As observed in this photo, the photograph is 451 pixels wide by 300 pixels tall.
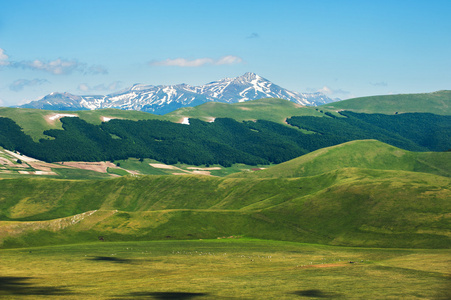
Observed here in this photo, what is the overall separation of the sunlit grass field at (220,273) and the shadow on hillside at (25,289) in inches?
6.1

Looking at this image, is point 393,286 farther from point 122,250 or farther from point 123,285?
point 122,250

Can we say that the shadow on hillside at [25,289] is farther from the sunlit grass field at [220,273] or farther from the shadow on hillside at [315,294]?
the shadow on hillside at [315,294]

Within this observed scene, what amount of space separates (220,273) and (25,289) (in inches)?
1586

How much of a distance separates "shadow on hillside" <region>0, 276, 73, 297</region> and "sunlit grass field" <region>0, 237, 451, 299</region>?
0.51 feet

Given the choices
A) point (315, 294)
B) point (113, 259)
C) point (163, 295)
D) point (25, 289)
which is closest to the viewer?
point (163, 295)

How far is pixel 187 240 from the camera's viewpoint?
193 m

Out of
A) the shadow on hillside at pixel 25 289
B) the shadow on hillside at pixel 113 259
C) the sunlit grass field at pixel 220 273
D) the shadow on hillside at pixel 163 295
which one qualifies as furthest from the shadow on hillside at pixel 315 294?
the shadow on hillside at pixel 113 259

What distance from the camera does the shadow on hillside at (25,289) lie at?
79625 millimetres

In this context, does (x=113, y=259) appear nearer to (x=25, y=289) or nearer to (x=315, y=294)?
(x=25, y=289)

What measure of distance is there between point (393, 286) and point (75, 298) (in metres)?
53.5

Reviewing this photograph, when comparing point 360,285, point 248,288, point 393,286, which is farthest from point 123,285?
point 393,286

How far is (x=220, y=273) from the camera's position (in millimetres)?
106875

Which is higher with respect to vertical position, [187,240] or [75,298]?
[75,298]

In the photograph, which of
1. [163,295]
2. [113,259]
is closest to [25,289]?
[163,295]
